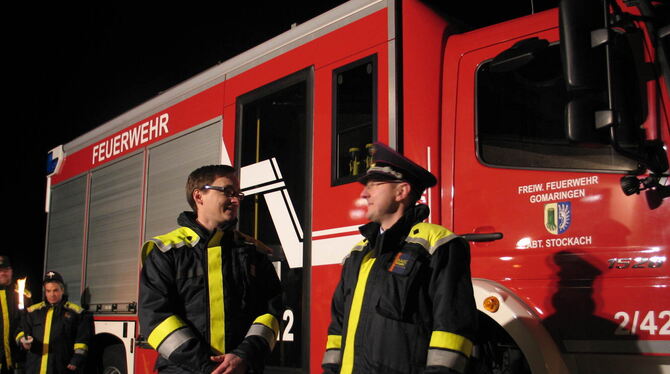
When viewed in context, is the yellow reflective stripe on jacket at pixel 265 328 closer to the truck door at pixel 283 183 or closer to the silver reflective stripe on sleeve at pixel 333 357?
the silver reflective stripe on sleeve at pixel 333 357

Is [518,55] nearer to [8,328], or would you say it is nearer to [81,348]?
[81,348]

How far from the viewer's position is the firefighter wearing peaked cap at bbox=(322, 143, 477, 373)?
7.50 feet

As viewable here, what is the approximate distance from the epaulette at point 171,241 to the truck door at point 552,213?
1.45 meters

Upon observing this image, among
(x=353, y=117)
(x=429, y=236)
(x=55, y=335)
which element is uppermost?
(x=353, y=117)

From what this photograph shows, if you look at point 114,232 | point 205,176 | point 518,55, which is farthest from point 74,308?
point 518,55

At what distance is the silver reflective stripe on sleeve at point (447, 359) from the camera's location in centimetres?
221

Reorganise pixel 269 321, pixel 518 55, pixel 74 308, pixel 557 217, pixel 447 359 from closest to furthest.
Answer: pixel 447 359 < pixel 269 321 < pixel 557 217 < pixel 518 55 < pixel 74 308

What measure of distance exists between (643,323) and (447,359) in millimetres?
1237

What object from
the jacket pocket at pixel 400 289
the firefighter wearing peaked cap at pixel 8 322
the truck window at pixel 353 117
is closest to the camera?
the jacket pocket at pixel 400 289

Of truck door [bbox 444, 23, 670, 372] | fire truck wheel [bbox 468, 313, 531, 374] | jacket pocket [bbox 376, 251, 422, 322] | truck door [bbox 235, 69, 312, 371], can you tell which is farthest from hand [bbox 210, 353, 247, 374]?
truck door [bbox 235, 69, 312, 371]

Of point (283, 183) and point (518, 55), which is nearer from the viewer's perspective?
point (518, 55)

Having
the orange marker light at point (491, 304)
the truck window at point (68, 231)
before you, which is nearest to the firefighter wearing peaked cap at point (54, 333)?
the truck window at point (68, 231)

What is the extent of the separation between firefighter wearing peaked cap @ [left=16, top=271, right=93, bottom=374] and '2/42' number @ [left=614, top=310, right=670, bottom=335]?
489 centimetres

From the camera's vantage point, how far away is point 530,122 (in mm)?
3504
